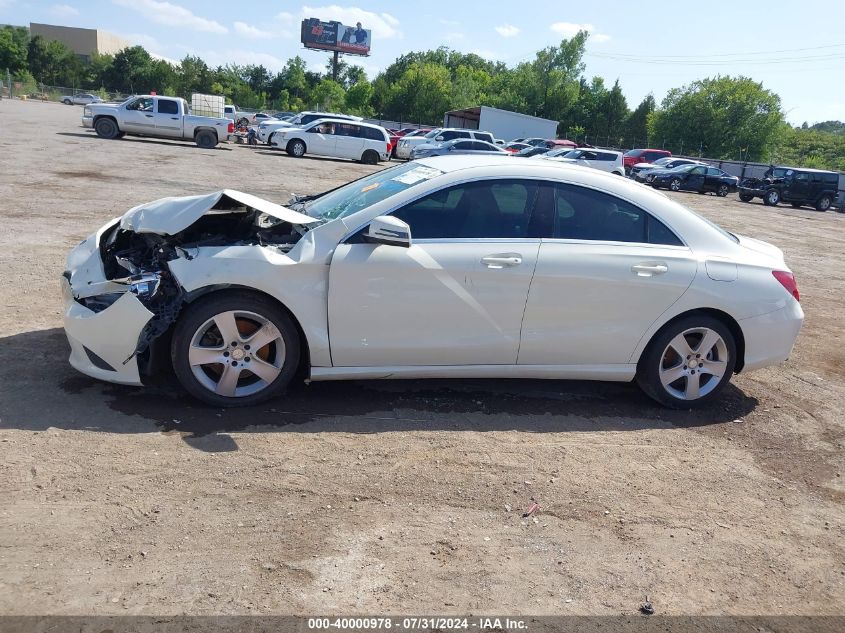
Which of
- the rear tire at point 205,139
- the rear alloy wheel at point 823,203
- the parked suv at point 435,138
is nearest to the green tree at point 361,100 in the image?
the parked suv at point 435,138

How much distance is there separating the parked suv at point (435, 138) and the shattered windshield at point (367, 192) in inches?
1076

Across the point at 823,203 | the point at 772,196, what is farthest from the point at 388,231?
the point at 823,203

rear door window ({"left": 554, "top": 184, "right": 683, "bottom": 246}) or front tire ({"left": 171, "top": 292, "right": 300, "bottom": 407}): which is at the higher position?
rear door window ({"left": 554, "top": 184, "right": 683, "bottom": 246})

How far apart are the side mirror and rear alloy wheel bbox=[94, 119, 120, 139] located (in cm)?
2586

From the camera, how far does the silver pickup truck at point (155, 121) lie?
1028 inches

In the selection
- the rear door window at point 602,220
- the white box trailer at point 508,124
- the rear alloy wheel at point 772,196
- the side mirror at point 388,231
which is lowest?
the side mirror at point 388,231

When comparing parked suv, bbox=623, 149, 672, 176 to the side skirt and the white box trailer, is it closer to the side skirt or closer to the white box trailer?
the white box trailer

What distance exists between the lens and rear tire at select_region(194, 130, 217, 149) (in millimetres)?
27375

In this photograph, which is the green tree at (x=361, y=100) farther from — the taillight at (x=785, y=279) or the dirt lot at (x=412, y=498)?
the taillight at (x=785, y=279)

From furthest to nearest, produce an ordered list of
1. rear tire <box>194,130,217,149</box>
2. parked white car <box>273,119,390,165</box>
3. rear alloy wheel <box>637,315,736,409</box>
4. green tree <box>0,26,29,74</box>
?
green tree <box>0,26,29,74</box>
parked white car <box>273,119,390,165</box>
rear tire <box>194,130,217,149</box>
rear alloy wheel <box>637,315,736,409</box>

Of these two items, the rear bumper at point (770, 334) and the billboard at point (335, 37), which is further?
the billboard at point (335, 37)

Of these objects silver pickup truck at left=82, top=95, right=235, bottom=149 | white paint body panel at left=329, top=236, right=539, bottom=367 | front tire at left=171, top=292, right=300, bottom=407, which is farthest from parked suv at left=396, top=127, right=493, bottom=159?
front tire at left=171, top=292, right=300, bottom=407

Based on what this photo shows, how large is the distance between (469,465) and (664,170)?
1332 inches

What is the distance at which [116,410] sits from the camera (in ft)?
13.8
